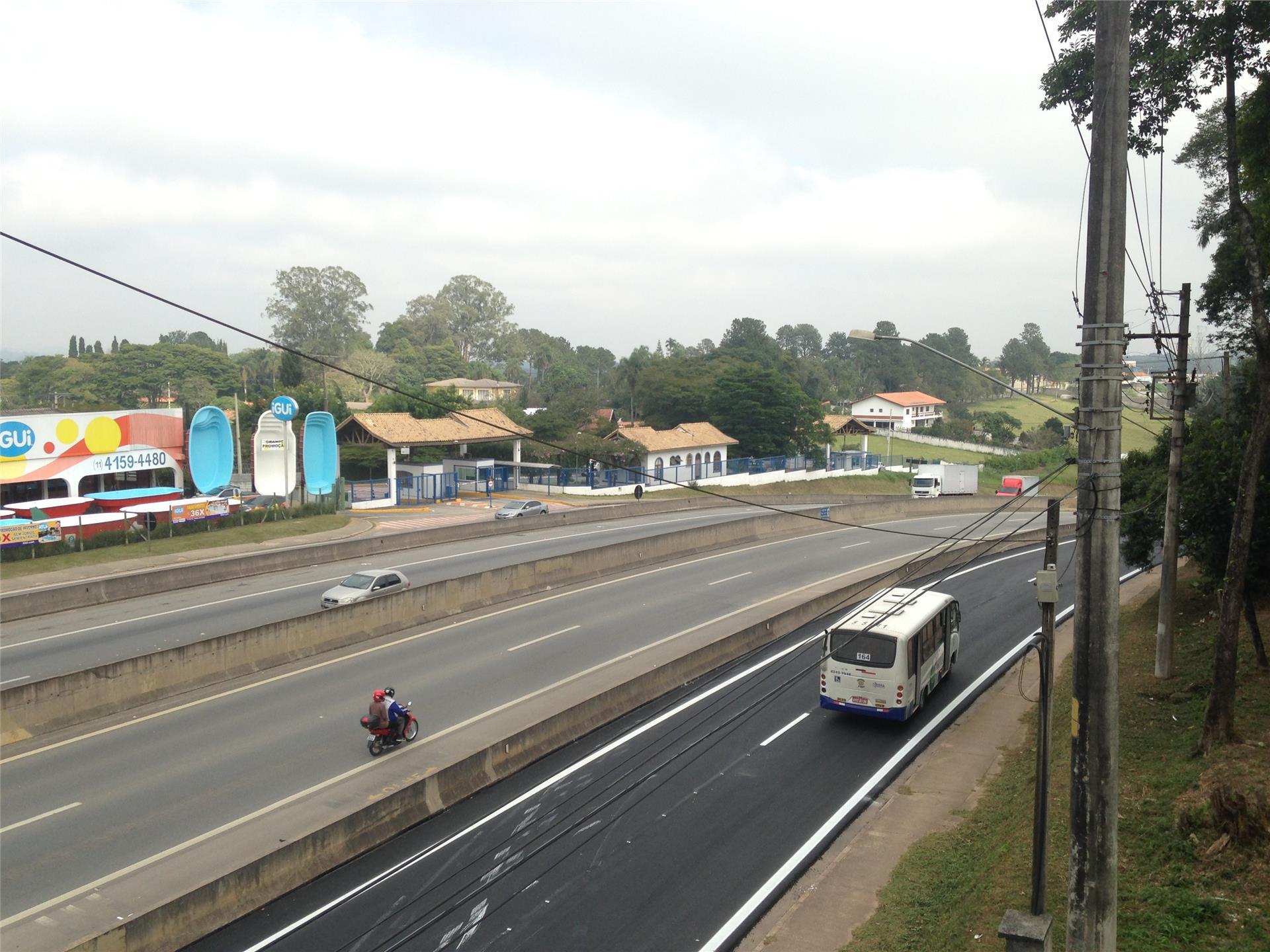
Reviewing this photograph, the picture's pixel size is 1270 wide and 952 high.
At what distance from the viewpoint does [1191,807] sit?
11.8 meters

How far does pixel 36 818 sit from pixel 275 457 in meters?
37.3

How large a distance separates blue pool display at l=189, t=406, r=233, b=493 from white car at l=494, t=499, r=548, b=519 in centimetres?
1433

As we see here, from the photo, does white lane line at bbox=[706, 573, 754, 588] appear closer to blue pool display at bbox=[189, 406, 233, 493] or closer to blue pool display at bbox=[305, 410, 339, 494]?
blue pool display at bbox=[305, 410, 339, 494]

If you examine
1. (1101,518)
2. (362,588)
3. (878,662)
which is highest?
(1101,518)

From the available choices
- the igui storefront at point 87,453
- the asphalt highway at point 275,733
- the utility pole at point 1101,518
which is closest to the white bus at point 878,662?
the asphalt highway at point 275,733

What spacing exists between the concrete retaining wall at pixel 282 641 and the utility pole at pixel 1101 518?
17238 mm

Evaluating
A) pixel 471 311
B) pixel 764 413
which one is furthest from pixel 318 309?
pixel 764 413

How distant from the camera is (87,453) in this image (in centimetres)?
4669

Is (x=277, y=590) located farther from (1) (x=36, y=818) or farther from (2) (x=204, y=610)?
(1) (x=36, y=818)

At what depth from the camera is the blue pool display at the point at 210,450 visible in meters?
48.0

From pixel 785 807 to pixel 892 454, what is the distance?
312 ft

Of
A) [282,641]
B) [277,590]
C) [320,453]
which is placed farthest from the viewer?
[320,453]

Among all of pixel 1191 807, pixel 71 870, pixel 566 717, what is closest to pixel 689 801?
pixel 566 717

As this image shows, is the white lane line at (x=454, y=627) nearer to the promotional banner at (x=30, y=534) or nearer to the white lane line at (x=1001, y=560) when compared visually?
the white lane line at (x=1001, y=560)
